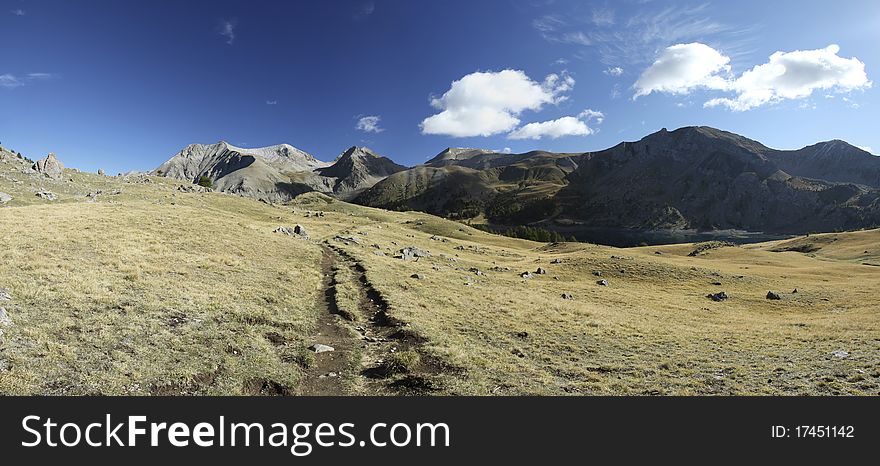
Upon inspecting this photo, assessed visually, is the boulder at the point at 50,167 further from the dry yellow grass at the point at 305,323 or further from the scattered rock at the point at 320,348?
the scattered rock at the point at 320,348

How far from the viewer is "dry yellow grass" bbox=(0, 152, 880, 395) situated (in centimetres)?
1437

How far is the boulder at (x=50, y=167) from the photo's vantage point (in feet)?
281

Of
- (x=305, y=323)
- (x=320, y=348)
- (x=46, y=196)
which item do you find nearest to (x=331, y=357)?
(x=320, y=348)

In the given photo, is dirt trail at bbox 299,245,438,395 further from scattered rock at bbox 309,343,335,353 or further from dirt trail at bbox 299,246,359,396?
scattered rock at bbox 309,343,335,353

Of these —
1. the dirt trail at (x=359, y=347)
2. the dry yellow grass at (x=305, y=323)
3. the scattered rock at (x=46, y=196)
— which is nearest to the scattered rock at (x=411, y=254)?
the dry yellow grass at (x=305, y=323)

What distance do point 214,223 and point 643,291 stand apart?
5836 centimetres

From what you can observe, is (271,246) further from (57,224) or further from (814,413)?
(814,413)

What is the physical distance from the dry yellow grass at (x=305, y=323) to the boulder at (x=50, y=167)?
177 feet

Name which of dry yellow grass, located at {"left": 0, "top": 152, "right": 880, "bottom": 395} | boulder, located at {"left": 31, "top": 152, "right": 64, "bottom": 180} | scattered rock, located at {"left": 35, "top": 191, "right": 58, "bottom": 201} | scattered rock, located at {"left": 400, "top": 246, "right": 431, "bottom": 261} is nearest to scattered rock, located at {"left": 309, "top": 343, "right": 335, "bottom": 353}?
dry yellow grass, located at {"left": 0, "top": 152, "right": 880, "bottom": 395}

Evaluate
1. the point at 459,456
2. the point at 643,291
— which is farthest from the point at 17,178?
the point at 643,291

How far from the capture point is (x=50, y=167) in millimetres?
89062

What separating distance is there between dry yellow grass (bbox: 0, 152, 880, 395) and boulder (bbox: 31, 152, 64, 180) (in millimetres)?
53904

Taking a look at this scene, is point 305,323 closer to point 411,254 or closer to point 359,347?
point 359,347

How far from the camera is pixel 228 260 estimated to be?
3303 centimetres
